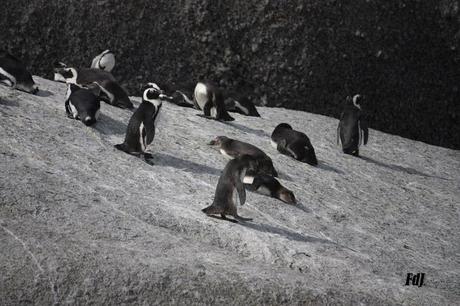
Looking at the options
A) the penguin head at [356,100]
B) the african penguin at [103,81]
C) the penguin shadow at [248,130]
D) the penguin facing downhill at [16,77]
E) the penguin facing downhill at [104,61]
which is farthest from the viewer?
the penguin facing downhill at [104,61]

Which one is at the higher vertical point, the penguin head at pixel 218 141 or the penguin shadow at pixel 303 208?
the penguin head at pixel 218 141

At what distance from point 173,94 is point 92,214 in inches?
202

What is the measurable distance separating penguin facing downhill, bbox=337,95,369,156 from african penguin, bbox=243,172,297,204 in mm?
2756

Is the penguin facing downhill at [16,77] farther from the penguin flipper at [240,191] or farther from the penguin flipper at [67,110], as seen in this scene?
the penguin flipper at [240,191]

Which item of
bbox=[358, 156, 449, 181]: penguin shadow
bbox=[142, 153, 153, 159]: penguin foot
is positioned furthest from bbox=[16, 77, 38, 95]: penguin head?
bbox=[358, 156, 449, 181]: penguin shadow

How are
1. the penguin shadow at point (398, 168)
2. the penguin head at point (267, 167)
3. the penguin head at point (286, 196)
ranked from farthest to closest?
the penguin shadow at point (398, 168) → the penguin head at point (267, 167) → the penguin head at point (286, 196)

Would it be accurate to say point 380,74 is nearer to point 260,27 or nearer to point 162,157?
point 260,27

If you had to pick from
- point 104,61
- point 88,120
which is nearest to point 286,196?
point 88,120

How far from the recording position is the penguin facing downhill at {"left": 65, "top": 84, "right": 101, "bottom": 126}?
28.5 ft

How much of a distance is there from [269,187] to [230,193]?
99 centimetres

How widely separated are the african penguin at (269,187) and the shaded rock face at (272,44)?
16.6 feet

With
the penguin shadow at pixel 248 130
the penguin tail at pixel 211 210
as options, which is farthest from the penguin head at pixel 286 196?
the penguin shadow at pixel 248 130

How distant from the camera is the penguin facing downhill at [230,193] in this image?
6.90 m

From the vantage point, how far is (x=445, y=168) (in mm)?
11164
